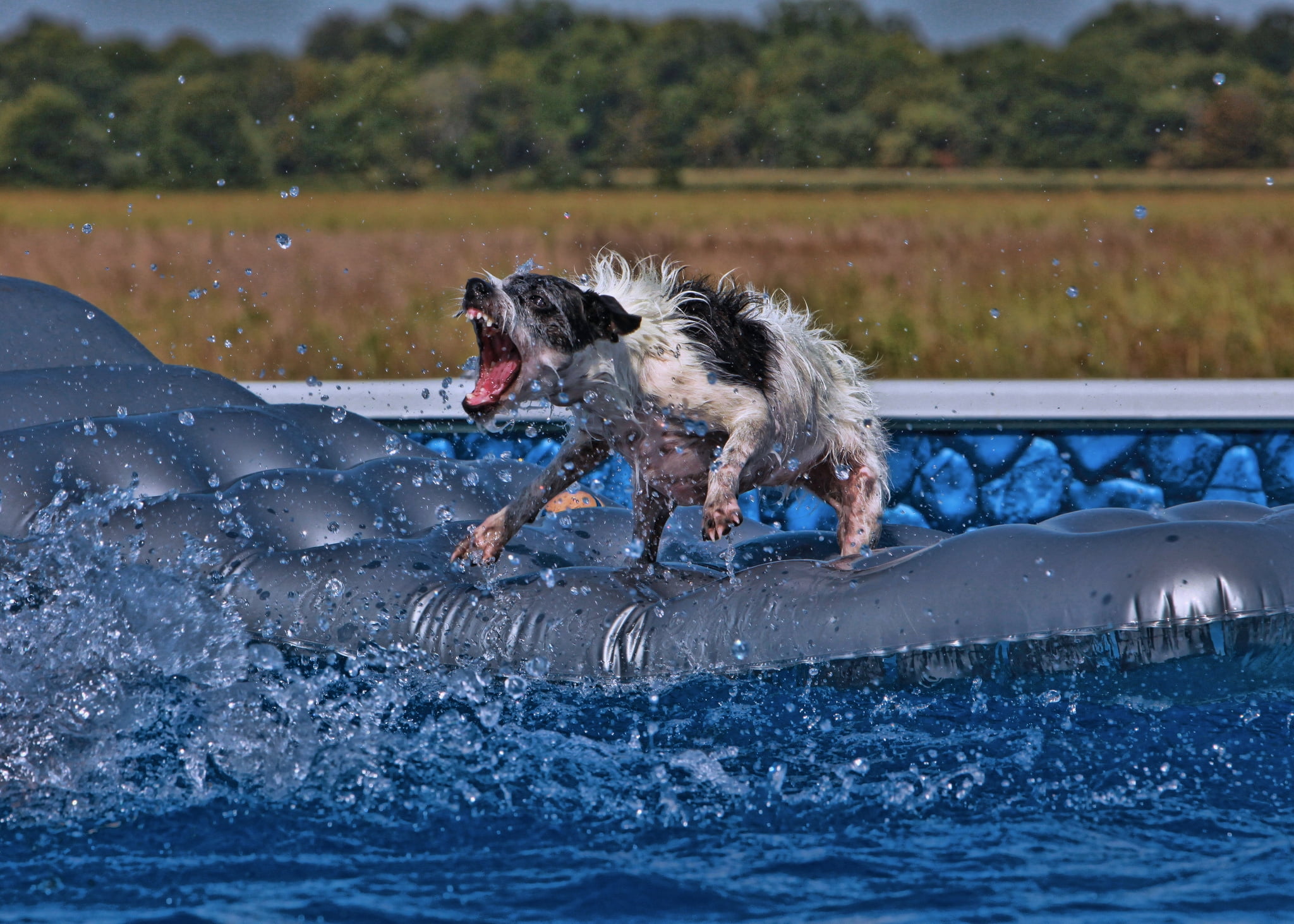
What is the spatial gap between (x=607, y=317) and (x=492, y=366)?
1.10ft

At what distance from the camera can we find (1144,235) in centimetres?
1764

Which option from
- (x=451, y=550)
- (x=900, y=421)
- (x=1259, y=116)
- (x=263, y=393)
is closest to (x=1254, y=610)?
(x=451, y=550)

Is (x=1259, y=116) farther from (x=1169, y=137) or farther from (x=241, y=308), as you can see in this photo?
(x=241, y=308)

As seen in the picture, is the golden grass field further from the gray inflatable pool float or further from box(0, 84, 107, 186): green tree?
box(0, 84, 107, 186): green tree

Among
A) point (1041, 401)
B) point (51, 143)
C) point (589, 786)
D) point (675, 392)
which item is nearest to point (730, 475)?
point (675, 392)

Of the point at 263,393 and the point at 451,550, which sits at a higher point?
the point at 263,393

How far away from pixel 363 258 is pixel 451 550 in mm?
12489

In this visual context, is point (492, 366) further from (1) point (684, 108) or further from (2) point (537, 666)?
(1) point (684, 108)

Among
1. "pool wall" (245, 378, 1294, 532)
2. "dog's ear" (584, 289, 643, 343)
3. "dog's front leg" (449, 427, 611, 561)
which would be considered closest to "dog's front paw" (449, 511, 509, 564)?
"dog's front leg" (449, 427, 611, 561)

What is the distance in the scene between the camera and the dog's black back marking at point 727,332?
3842mm

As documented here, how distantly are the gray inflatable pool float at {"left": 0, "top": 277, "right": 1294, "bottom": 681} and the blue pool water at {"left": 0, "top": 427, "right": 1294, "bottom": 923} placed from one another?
0.11 meters

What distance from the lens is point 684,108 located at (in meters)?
32.0

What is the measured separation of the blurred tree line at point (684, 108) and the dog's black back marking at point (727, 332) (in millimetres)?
26956

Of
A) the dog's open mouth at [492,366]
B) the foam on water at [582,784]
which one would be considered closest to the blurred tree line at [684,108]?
the foam on water at [582,784]
